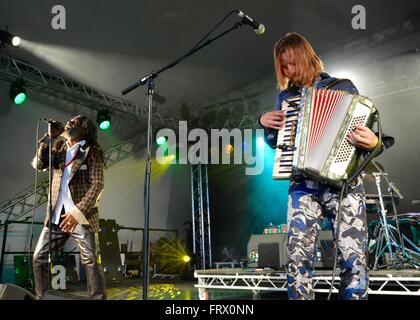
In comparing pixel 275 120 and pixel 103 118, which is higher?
pixel 103 118

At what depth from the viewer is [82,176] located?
296cm

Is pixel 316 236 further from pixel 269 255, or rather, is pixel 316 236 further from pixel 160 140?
pixel 160 140

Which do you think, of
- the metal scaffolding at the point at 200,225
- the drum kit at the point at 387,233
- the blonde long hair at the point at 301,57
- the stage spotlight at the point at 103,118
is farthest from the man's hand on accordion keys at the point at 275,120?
the metal scaffolding at the point at 200,225

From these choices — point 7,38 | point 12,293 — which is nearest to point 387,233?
point 12,293

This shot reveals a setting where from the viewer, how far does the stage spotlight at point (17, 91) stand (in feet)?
21.8

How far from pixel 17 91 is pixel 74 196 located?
475cm

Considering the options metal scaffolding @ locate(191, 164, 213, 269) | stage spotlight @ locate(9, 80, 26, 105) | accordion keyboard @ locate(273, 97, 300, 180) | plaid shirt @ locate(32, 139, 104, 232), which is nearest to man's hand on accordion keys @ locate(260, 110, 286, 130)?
accordion keyboard @ locate(273, 97, 300, 180)

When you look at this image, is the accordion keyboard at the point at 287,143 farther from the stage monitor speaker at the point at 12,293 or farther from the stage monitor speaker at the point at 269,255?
the stage monitor speaker at the point at 269,255

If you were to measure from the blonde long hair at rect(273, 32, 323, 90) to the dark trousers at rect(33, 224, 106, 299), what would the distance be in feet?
5.73

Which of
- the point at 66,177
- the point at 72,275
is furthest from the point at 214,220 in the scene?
the point at 66,177

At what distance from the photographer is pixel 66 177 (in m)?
2.92

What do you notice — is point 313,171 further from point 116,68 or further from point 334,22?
point 116,68

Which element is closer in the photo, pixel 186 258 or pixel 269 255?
pixel 269 255
